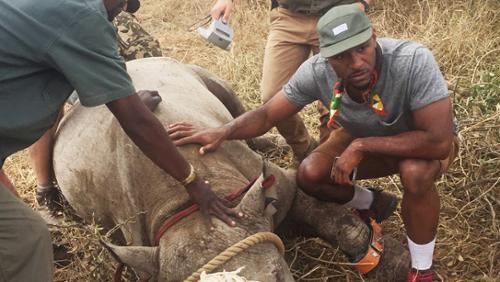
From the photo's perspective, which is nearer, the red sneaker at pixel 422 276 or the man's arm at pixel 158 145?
Answer: the man's arm at pixel 158 145

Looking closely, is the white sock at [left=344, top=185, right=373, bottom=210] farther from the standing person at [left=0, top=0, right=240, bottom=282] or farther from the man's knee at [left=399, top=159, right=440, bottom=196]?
the standing person at [left=0, top=0, right=240, bottom=282]

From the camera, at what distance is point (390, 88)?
3539mm

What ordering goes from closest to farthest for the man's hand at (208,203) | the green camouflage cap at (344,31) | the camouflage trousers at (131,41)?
the man's hand at (208,203)
the green camouflage cap at (344,31)
the camouflage trousers at (131,41)

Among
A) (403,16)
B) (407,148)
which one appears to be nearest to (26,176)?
(407,148)

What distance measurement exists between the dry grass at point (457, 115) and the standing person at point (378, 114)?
1.86 feet

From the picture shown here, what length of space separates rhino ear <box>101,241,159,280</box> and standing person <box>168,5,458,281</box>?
0.88 m

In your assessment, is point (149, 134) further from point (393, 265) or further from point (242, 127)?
point (393, 265)

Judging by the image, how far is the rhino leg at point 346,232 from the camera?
3879 millimetres

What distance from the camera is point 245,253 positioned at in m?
3.11

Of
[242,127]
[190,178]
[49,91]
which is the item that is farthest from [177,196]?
[49,91]

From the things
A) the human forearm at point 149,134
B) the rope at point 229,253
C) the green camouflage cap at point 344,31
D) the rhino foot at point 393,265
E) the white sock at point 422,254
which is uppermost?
the green camouflage cap at point 344,31

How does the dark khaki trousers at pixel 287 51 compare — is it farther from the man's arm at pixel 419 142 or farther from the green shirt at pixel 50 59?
the green shirt at pixel 50 59

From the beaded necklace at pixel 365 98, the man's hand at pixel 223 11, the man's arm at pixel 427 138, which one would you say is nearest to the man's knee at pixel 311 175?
the beaded necklace at pixel 365 98

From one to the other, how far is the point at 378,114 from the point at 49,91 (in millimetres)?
1840
